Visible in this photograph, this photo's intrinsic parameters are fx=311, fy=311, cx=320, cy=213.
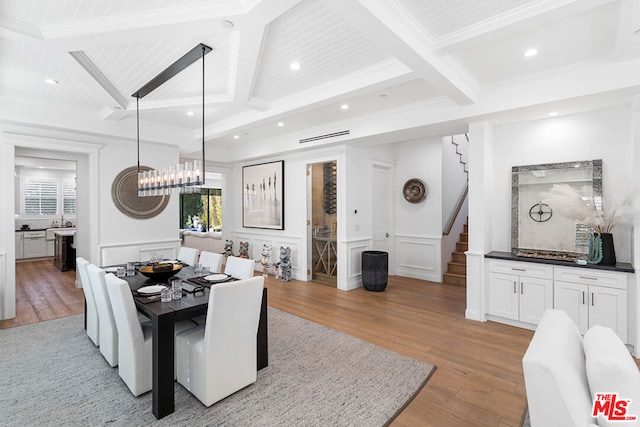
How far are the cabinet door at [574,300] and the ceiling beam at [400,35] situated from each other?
2.40 metres

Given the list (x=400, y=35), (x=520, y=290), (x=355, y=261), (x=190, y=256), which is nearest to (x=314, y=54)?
(x=400, y=35)

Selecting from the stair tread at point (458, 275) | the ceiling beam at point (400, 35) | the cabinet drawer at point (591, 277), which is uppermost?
the ceiling beam at point (400, 35)

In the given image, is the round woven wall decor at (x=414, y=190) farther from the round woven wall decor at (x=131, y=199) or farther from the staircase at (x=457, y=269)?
the round woven wall decor at (x=131, y=199)

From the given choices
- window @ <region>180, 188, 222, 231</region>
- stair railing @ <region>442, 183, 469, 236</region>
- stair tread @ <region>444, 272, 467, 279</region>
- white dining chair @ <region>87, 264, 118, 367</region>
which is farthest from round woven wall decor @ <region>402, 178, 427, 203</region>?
window @ <region>180, 188, 222, 231</region>

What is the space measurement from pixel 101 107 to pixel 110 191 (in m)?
1.34

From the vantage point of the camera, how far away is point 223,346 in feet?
7.26

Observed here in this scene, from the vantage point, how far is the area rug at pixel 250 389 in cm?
208

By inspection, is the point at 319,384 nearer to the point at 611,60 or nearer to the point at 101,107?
the point at 611,60

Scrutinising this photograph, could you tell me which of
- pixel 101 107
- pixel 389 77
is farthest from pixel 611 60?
pixel 101 107

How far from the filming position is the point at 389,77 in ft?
9.77

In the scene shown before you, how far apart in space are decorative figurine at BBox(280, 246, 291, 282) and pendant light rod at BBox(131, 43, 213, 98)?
11.4 feet

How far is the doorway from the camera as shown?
5.59 m

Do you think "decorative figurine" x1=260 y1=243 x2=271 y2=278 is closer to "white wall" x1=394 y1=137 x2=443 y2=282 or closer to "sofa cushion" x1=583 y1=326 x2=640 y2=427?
"white wall" x1=394 y1=137 x2=443 y2=282

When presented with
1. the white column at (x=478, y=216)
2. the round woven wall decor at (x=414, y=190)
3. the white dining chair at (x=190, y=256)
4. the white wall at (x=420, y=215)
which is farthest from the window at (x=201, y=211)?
the white column at (x=478, y=216)
